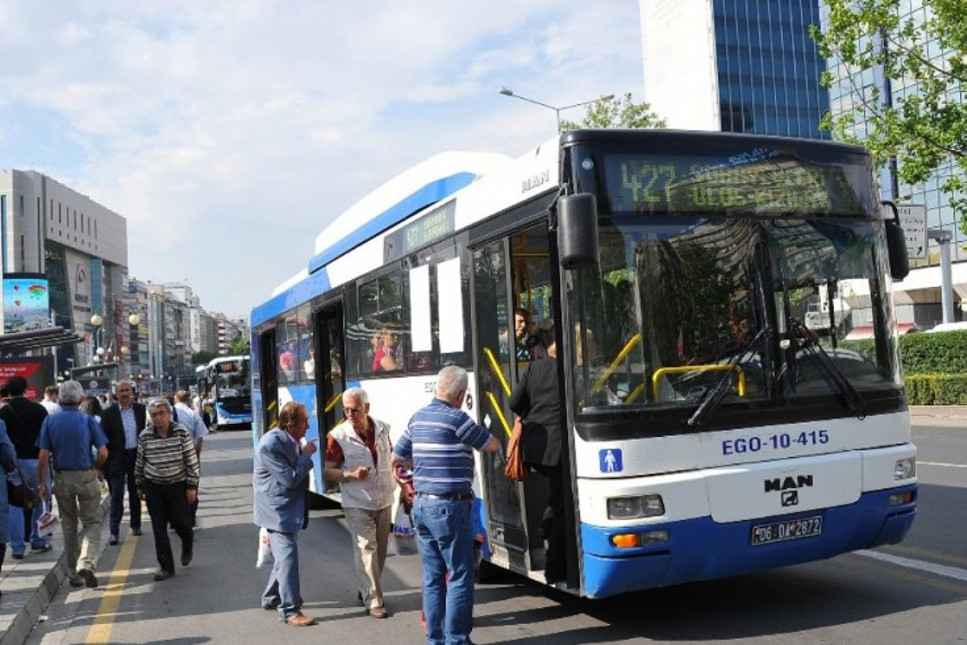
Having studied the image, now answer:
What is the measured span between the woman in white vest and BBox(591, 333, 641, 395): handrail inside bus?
6.84ft

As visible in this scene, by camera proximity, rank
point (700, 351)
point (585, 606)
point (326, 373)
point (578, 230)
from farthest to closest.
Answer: point (326, 373)
point (585, 606)
point (700, 351)
point (578, 230)

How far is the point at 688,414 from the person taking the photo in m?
5.99

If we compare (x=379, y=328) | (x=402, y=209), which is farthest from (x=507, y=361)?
(x=402, y=209)

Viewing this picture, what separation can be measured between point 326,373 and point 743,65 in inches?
3301

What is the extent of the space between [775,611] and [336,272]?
6.86 metres

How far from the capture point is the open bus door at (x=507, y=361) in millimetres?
6895

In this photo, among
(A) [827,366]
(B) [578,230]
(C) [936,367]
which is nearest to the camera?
(B) [578,230]

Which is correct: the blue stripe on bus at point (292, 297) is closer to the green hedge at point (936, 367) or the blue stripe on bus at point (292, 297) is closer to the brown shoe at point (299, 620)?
the brown shoe at point (299, 620)

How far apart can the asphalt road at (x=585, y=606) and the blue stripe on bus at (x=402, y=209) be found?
3395mm

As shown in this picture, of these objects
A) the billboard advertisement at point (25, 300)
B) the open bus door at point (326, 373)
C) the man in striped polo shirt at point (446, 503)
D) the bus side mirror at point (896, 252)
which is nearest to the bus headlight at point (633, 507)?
the man in striped polo shirt at point (446, 503)

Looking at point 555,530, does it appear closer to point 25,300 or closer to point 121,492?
point 121,492

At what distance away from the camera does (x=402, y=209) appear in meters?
9.93

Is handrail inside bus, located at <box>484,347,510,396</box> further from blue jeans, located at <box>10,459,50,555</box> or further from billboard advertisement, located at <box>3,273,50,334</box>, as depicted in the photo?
billboard advertisement, located at <box>3,273,50,334</box>

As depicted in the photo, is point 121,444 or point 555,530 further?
point 121,444
